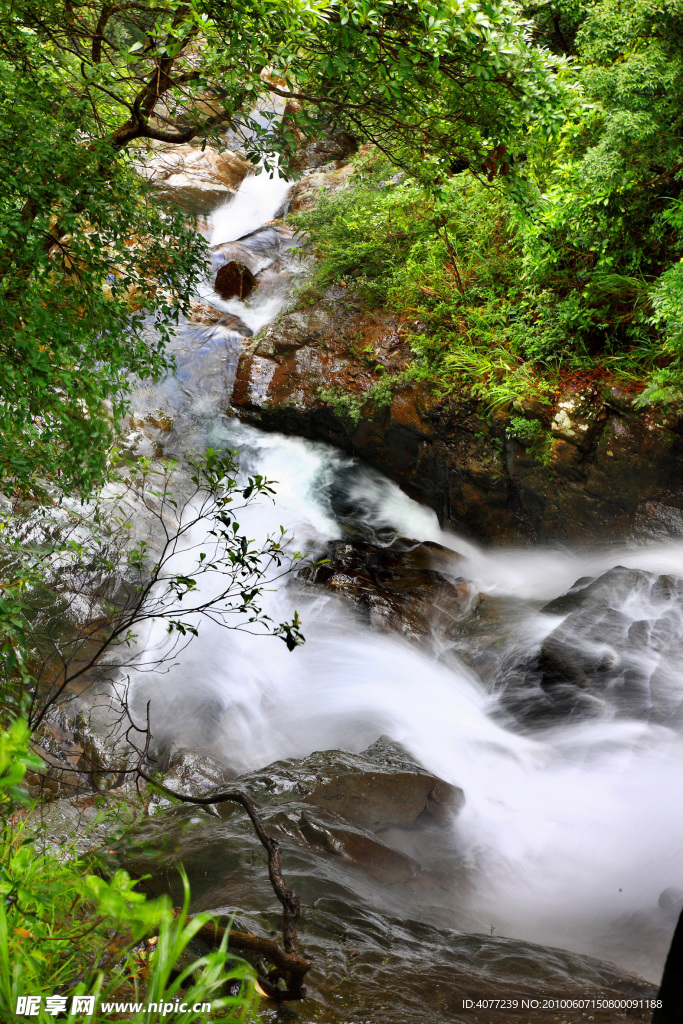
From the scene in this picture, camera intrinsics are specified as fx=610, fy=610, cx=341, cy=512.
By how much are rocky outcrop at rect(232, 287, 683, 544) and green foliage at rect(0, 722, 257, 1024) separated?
6.24 metres

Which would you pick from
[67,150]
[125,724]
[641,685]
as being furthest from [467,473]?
[67,150]

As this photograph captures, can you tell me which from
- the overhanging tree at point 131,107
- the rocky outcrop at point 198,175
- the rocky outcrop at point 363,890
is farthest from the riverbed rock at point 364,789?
the rocky outcrop at point 198,175

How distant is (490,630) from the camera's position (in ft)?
23.7

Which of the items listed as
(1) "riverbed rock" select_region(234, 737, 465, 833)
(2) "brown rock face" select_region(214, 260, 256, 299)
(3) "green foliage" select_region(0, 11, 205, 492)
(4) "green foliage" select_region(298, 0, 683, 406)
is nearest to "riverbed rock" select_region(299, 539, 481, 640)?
(4) "green foliage" select_region(298, 0, 683, 406)

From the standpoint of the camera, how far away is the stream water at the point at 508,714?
4.45m

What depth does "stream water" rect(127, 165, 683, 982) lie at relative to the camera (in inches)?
175

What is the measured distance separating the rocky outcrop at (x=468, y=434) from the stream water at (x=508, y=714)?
1.49ft

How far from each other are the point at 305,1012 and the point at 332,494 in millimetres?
7471

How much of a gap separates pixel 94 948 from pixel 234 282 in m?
11.9

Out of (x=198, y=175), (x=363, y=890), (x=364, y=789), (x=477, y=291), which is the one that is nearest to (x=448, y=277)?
(x=477, y=291)

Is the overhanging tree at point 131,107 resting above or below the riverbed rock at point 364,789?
above

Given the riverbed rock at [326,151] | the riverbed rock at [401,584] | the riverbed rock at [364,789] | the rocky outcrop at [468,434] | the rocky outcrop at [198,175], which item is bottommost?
the riverbed rock at [364,789]

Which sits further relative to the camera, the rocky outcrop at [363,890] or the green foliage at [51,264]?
the green foliage at [51,264]

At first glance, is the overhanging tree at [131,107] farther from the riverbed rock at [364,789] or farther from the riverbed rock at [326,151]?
the riverbed rock at [326,151]
